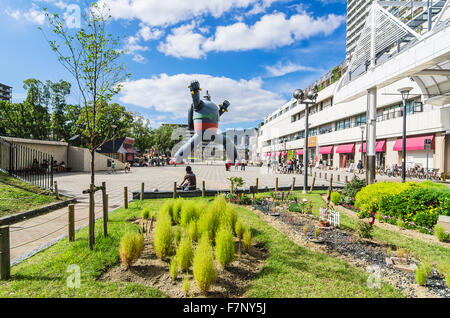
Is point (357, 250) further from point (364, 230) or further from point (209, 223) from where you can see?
point (209, 223)

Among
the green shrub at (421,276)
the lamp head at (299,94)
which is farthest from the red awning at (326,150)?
the green shrub at (421,276)

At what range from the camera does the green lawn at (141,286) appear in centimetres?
322

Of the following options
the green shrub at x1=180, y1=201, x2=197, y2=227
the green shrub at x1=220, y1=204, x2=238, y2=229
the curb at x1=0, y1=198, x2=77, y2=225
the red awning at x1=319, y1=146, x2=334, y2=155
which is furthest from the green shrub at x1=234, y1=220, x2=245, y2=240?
the red awning at x1=319, y1=146, x2=334, y2=155

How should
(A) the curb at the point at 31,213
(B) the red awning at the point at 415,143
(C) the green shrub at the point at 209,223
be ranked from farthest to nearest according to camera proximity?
1. (B) the red awning at the point at 415,143
2. (A) the curb at the point at 31,213
3. (C) the green shrub at the point at 209,223

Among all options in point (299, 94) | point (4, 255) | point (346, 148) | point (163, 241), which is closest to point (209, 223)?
point (163, 241)

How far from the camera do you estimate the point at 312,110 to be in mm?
45375

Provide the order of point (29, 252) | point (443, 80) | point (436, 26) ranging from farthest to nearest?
1. point (443, 80)
2. point (436, 26)
3. point (29, 252)

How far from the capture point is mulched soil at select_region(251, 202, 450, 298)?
345cm

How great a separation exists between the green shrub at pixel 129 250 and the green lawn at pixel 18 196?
529 cm

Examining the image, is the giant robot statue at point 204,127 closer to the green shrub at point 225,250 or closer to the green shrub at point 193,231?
the green shrub at point 193,231

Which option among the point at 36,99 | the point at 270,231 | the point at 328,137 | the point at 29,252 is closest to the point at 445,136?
the point at 328,137

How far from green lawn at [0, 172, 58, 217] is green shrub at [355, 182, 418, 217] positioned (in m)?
10.8
